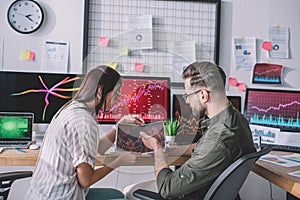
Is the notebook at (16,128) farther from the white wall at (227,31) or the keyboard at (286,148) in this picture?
the keyboard at (286,148)

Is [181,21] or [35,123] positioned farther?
[181,21]

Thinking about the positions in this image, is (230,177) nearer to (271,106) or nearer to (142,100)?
(142,100)

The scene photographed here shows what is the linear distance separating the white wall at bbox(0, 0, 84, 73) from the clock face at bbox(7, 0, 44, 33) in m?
0.03

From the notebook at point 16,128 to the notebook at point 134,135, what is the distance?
0.60m

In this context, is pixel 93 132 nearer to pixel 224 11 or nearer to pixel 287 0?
pixel 224 11

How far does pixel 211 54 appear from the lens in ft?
8.16

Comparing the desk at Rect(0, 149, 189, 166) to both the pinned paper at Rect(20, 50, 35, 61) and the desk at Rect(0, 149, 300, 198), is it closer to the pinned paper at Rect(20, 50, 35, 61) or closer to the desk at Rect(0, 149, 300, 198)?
the desk at Rect(0, 149, 300, 198)

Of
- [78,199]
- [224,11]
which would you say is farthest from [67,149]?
[224,11]

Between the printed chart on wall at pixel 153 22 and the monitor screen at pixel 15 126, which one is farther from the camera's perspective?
the printed chart on wall at pixel 153 22

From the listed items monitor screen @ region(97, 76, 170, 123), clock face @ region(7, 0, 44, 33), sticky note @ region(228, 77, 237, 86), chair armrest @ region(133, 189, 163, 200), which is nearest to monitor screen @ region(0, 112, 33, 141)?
monitor screen @ region(97, 76, 170, 123)

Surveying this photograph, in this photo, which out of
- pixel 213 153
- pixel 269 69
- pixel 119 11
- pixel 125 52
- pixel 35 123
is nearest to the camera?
pixel 213 153

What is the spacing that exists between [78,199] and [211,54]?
1.49 m

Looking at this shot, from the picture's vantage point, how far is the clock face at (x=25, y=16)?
2.28m

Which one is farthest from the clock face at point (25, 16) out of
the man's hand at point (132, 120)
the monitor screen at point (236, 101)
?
the monitor screen at point (236, 101)
